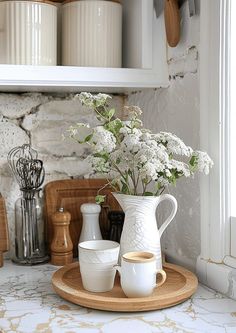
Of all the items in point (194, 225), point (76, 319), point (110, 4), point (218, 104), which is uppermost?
point (110, 4)

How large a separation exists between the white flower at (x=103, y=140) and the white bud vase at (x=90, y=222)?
0.33 metres

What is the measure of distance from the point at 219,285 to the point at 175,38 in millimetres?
611

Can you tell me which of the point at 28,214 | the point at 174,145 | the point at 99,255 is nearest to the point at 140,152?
the point at 174,145

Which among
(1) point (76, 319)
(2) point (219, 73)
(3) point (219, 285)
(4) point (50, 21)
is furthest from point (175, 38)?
(1) point (76, 319)

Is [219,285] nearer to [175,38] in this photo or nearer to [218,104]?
[218,104]

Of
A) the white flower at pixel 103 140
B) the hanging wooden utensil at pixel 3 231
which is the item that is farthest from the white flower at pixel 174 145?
the hanging wooden utensil at pixel 3 231

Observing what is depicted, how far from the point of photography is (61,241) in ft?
4.81

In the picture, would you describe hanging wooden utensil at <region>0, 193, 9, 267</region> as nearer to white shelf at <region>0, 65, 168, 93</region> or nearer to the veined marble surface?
the veined marble surface

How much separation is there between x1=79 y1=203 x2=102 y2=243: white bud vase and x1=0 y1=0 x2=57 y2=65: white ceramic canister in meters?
0.41

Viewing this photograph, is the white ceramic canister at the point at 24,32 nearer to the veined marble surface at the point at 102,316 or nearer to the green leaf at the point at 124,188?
the green leaf at the point at 124,188

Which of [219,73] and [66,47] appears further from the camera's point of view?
[66,47]

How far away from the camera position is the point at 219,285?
121 centimetres

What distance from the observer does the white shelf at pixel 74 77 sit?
1273 mm

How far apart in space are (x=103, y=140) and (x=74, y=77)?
23 cm
